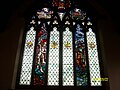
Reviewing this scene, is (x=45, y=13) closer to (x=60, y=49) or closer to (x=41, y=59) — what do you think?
(x=60, y=49)

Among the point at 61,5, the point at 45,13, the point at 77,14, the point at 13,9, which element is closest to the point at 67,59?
the point at 77,14

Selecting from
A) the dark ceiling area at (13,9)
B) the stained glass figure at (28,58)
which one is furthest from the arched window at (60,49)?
the dark ceiling area at (13,9)

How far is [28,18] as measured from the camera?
575 cm

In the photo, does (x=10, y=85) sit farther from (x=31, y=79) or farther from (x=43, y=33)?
(x=43, y=33)

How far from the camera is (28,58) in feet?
16.8

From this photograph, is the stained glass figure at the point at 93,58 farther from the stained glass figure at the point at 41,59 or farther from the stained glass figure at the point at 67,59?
the stained glass figure at the point at 41,59

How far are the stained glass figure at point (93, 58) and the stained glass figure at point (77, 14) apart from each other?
51 centimetres

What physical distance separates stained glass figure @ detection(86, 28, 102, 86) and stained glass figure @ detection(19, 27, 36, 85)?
156cm

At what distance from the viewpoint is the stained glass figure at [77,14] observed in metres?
5.82

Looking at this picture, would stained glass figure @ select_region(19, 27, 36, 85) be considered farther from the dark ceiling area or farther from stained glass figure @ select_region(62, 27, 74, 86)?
stained glass figure @ select_region(62, 27, 74, 86)

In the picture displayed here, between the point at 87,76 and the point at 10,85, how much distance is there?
1.91 m

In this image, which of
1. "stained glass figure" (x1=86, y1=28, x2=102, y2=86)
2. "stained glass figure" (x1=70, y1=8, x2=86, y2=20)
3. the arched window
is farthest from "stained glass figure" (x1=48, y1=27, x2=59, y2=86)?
"stained glass figure" (x1=86, y1=28, x2=102, y2=86)

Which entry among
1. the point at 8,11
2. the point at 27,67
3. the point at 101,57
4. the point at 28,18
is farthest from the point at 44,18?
the point at 101,57

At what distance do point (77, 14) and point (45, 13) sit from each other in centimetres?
99
